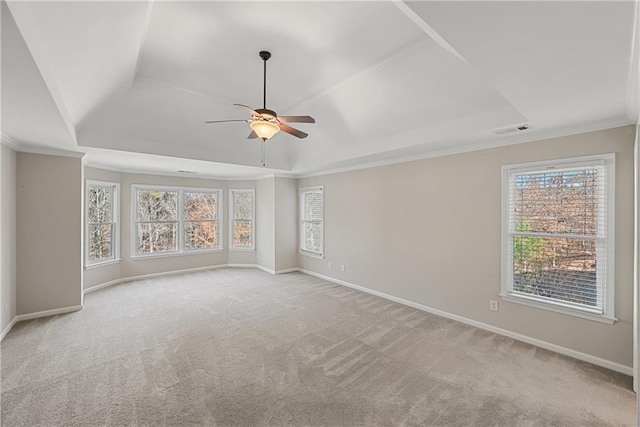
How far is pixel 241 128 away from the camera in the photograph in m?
4.77

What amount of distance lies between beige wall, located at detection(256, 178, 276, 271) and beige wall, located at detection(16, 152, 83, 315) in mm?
3516

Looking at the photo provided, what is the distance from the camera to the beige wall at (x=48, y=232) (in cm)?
387

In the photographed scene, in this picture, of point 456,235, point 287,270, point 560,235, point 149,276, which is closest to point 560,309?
point 560,235

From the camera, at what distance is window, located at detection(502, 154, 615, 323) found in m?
2.82

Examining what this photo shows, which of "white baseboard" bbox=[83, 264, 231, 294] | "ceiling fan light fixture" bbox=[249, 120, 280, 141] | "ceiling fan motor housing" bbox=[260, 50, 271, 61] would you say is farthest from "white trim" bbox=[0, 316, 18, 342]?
"ceiling fan motor housing" bbox=[260, 50, 271, 61]

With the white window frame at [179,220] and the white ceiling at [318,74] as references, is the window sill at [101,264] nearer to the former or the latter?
the white window frame at [179,220]

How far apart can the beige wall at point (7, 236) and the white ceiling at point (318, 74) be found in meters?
0.34

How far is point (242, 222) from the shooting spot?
24.7 ft

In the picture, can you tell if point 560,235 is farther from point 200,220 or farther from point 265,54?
point 200,220

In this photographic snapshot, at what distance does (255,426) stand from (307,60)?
3.40 meters

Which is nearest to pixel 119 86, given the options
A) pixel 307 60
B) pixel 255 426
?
pixel 307 60

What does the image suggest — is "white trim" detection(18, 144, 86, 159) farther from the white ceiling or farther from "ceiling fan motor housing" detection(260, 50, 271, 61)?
"ceiling fan motor housing" detection(260, 50, 271, 61)

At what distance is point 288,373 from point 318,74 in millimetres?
3295

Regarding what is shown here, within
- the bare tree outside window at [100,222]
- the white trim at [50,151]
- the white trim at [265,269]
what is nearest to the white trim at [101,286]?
the bare tree outside window at [100,222]
